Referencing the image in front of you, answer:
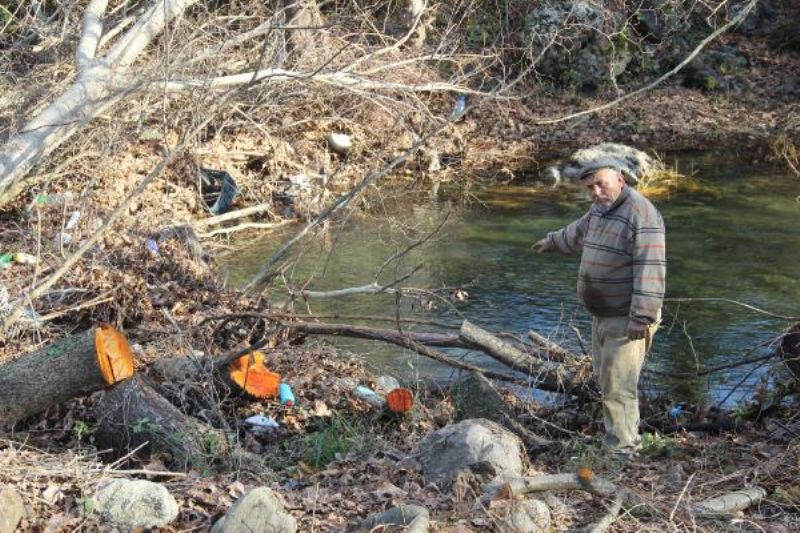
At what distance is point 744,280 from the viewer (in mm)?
9766

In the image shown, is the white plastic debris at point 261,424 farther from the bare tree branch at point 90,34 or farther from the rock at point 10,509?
the bare tree branch at point 90,34

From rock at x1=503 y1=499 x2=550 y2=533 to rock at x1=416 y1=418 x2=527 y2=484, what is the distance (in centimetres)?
49

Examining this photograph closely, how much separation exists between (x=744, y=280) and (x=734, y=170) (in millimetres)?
5597

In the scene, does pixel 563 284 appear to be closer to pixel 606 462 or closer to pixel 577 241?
pixel 577 241

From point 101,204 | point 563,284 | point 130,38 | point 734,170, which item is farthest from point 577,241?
point 734,170

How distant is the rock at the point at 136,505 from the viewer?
445 centimetres

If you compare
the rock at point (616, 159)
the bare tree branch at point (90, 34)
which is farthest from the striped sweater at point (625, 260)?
the rock at point (616, 159)

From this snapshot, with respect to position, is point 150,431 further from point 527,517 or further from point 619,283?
point 619,283

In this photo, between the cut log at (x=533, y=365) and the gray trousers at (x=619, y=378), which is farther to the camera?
the cut log at (x=533, y=365)

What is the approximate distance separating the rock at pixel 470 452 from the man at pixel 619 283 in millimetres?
736

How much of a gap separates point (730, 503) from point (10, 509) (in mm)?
3217

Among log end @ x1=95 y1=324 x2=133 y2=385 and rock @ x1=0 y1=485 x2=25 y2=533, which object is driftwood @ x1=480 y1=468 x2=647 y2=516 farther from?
log end @ x1=95 y1=324 x2=133 y2=385

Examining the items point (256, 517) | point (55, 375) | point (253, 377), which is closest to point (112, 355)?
point (55, 375)

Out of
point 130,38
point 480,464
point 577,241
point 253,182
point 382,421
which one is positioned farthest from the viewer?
point 253,182
